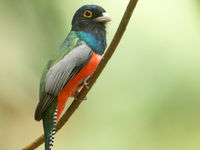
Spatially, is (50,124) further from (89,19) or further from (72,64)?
(89,19)

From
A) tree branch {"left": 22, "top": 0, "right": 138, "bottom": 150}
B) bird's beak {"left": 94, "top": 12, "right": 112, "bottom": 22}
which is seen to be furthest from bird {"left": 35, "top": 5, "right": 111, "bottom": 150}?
tree branch {"left": 22, "top": 0, "right": 138, "bottom": 150}

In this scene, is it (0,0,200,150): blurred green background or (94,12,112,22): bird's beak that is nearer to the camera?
(0,0,200,150): blurred green background

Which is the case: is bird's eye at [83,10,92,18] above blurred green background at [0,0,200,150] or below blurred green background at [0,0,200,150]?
above

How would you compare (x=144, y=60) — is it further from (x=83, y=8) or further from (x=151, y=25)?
(x=83, y=8)

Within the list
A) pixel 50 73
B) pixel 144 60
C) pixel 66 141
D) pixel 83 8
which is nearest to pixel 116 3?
pixel 83 8

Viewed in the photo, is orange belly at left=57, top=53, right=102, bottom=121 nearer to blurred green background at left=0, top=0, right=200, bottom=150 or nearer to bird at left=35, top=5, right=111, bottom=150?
bird at left=35, top=5, right=111, bottom=150

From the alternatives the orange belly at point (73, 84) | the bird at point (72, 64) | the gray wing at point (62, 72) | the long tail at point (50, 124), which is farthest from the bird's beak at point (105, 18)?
the long tail at point (50, 124)
